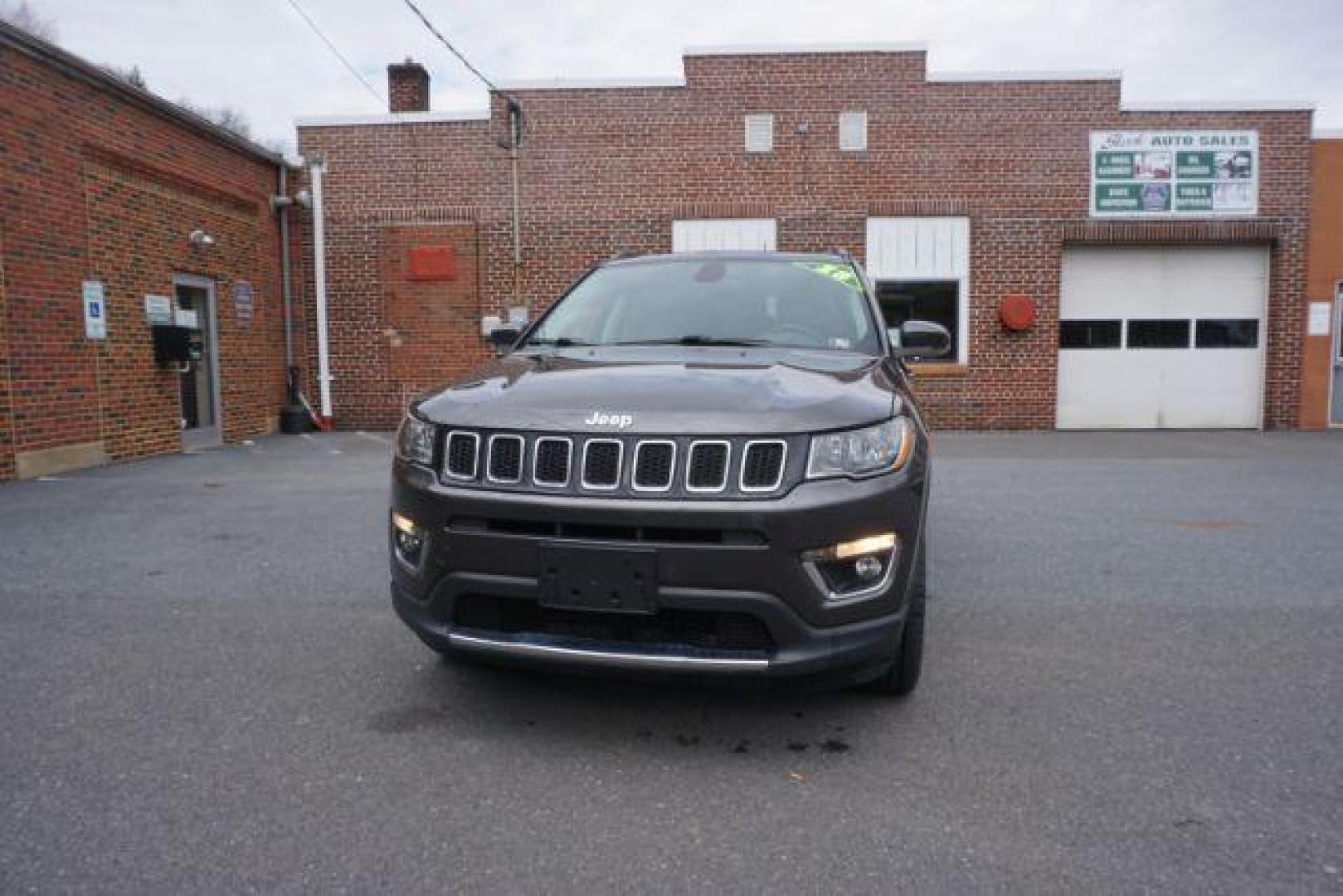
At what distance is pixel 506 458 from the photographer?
8.75 ft

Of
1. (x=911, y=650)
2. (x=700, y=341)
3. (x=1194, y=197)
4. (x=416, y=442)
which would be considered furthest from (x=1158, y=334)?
(x=416, y=442)

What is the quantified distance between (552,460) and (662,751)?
95cm

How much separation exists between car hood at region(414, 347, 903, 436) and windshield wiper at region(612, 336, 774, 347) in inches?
10.1

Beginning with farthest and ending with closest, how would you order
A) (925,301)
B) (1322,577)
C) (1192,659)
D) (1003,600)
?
(925,301), (1322,577), (1003,600), (1192,659)

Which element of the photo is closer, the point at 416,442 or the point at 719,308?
the point at 416,442

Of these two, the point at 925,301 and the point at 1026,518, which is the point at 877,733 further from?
the point at 925,301

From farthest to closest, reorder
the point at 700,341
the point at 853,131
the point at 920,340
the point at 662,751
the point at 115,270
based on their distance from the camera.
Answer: the point at 853,131
the point at 115,270
the point at 920,340
the point at 700,341
the point at 662,751

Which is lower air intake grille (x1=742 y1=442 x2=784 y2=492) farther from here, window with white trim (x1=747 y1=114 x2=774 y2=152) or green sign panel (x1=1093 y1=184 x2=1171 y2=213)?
green sign panel (x1=1093 y1=184 x2=1171 y2=213)

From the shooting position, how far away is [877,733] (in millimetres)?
2846

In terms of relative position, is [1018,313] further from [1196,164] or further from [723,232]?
[723,232]

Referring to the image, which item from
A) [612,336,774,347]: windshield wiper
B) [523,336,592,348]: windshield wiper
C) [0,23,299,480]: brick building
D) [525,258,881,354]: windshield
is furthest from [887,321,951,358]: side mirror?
[0,23,299,480]: brick building

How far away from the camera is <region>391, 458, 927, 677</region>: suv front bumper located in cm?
244

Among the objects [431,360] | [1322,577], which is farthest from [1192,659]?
[431,360]

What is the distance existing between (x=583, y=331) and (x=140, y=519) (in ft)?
14.2
